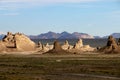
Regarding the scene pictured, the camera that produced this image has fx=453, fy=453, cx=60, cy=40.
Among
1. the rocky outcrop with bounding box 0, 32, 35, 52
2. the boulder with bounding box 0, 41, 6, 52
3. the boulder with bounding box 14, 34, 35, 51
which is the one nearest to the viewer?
the boulder with bounding box 0, 41, 6, 52

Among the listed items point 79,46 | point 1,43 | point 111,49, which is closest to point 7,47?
point 1,43

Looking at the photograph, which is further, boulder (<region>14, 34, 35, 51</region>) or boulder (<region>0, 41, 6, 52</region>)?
boulder (<region>14, 34, 35, 51</region>)

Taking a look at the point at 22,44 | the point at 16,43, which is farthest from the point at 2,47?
the point at 22,44

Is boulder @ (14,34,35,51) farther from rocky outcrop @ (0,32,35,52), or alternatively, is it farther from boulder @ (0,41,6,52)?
boulder @ (0,41,6,52)

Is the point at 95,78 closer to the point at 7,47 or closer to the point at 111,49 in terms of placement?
the point at 111,49

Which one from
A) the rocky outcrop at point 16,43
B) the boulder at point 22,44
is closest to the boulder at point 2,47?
the rocky outcrop at point 16,43

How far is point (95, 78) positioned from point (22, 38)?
8733cm

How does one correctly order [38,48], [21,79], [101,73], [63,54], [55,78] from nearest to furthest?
1. [21,79]
2. [55,78]
3. [101,73]
4. [63,54]
5. [38,48]

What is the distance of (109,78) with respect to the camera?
4862 cm

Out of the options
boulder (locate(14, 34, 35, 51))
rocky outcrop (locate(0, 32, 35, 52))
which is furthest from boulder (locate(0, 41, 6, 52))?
boulder (locate(14, 34, 35, 51))

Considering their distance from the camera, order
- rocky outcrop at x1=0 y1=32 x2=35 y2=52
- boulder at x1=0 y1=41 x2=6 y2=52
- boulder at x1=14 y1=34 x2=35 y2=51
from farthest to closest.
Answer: boulder at x1=14 y1=34 x2=35 y2=51 → rocky outcrop at x1=0 y1=32 x2=35 y2=52 → boulder at x1=0 y1=41 x2=6 y2=52

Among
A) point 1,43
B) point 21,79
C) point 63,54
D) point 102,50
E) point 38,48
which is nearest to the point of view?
point 21,79

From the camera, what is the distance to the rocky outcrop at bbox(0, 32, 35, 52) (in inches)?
5202

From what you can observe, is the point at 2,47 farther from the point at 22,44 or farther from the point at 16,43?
the point at 22,44
